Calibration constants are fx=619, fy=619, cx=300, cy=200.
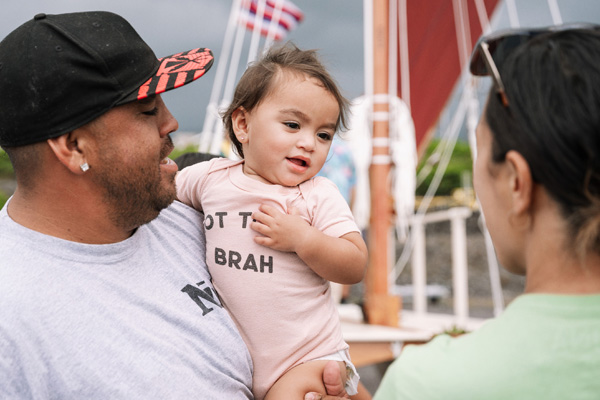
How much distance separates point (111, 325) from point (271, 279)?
0.38 meters

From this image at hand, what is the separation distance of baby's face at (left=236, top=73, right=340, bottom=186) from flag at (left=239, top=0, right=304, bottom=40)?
20.9 ft

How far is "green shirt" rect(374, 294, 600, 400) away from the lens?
776 mm

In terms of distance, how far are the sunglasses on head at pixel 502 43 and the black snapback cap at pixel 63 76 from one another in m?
0.77

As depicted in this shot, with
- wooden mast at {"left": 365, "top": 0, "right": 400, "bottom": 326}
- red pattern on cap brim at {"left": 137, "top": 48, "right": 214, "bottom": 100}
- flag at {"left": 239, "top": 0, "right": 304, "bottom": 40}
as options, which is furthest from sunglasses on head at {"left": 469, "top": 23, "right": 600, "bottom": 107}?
flag at {"left": 239, "top": 0, "right": 304, "bottom": 40}

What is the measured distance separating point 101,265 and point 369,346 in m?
3.67

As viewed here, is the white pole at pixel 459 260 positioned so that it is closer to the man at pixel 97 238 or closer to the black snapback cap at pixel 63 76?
the man at pixel 97 238

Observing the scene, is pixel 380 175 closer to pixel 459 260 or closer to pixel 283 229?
pixel 459 260

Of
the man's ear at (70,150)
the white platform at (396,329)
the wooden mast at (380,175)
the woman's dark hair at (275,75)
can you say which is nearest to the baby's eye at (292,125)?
the woman's dark hair at (275,75)

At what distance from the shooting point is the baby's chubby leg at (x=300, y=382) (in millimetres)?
1413

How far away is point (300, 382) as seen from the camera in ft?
4.67

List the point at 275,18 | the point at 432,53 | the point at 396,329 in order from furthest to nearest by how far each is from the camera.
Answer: the point at 432,53 < the point at 275,18 < the point at 396,329

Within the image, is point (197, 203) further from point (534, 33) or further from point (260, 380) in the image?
point (534, 33)

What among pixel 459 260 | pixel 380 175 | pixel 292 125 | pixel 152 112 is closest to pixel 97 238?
pixel 152 112

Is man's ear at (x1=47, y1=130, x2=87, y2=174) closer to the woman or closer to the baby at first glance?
the baby
